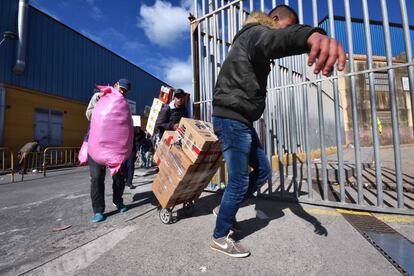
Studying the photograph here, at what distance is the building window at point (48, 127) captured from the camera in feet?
34.6

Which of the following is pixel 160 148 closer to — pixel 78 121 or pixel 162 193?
pixel 162 193

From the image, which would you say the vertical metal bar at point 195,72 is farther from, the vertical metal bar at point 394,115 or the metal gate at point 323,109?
the vertical metal bar at point 394,115

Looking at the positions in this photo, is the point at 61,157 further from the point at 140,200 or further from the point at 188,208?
the point at 188,208

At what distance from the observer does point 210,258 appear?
1.83 metres

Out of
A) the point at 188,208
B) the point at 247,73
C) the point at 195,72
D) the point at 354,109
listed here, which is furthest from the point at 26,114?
the point at 354,109

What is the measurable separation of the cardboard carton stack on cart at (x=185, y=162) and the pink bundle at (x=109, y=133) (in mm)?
457

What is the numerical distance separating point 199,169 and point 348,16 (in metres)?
2.59

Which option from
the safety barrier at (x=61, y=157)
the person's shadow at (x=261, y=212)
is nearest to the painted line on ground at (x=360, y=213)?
the person's shadow at (x=261, y=212)

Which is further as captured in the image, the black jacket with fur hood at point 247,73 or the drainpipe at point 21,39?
the drainpipe at point 21,39

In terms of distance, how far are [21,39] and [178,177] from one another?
11.0 m

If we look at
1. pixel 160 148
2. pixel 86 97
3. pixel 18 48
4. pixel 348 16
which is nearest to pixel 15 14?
pixel 18 48

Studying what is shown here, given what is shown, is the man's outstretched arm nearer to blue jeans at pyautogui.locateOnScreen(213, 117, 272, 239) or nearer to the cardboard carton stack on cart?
blue jeans at pyautogui.locateOnScreen(213, 117, 272, 239)

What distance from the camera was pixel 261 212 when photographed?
287 cm

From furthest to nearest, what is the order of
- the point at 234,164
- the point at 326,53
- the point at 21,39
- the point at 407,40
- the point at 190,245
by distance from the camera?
1. the point at 21,39
2. the point at 407,40
3. the point at 190,245
4. the point at 234,164
5. the point at 326,53
